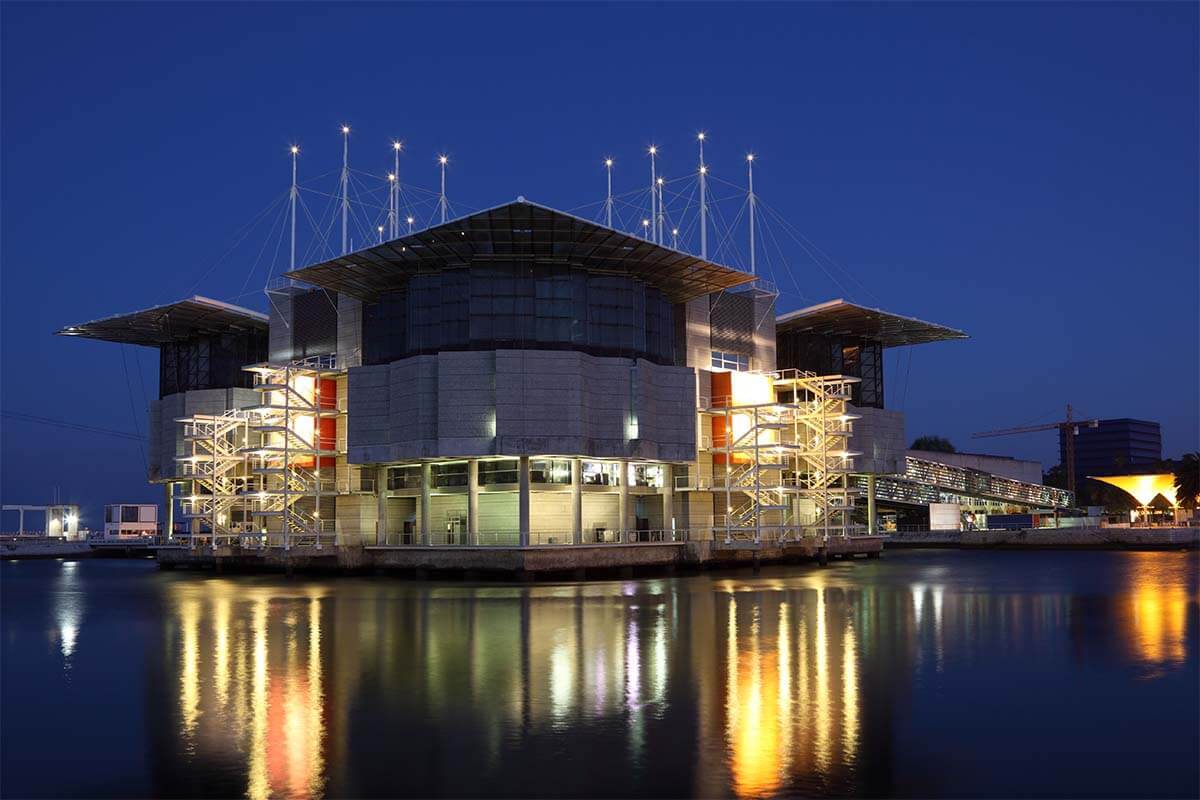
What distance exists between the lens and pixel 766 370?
3917 inches

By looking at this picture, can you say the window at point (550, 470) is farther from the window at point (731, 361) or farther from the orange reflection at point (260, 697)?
the orange reflection at point (260, 697)

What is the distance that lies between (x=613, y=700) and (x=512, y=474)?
55.3 m

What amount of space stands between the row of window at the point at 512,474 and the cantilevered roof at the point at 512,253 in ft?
48.8

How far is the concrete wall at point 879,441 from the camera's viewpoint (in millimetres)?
113812

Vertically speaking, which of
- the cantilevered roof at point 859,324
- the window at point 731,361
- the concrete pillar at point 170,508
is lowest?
the concrete pillar at point 170,508

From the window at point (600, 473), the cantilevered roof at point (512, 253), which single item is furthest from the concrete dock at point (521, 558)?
the cantilevered roof at point (512, 253)

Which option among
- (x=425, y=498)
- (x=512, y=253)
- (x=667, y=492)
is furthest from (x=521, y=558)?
(x=512, y=253)

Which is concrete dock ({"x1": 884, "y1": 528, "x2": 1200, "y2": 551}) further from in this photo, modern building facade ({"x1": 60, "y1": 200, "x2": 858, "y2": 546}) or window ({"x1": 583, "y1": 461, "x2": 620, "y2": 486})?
window ({"x1": 583, "y1": 461, "x2": 620, "y2": 486})

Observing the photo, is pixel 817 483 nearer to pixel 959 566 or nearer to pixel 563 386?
pixel 959 566

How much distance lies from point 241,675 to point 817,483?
71.7m

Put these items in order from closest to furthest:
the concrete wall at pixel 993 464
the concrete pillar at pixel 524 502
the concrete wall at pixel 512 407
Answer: the concrete pillar at pixel 524 502
the concrete wall at pixel 512 407
the concrete wall at pixel 993 464

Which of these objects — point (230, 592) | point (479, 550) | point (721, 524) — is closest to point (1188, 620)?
point (479, 550)

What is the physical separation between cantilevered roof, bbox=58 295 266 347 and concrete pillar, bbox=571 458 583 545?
44457mm

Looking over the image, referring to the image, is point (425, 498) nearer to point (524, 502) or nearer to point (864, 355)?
point (524, 502)
